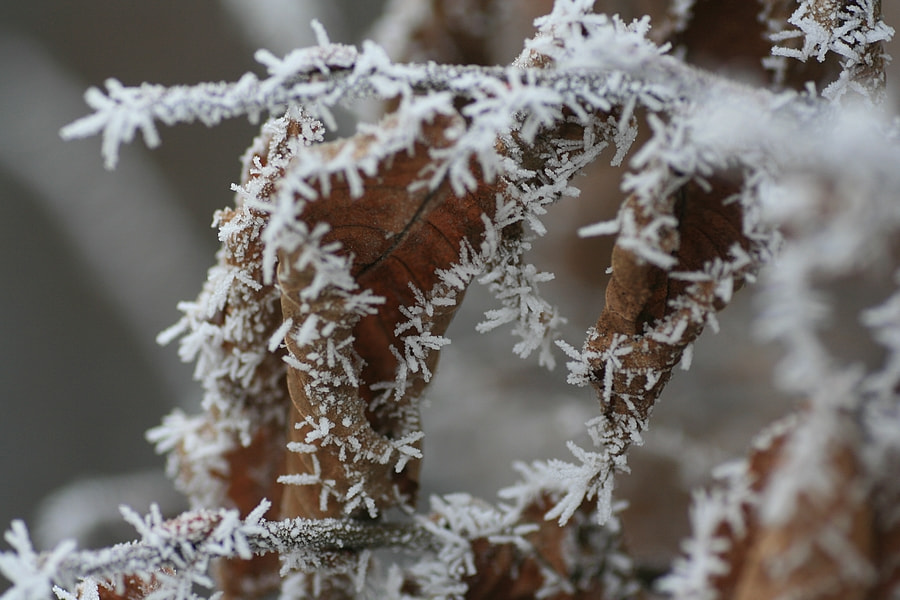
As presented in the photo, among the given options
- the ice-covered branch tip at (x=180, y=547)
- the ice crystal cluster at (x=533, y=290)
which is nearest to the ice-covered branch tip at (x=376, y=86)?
the ice crystal cluster at (x=533, y=290)

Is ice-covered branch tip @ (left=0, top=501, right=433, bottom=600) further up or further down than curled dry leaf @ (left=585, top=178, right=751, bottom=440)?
further down

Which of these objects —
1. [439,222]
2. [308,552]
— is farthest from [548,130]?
[308,552]

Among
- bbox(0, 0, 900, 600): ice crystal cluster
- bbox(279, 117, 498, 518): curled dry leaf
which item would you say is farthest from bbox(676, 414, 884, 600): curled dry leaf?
bbox(279, 117, 498, 518): curled dry leaf

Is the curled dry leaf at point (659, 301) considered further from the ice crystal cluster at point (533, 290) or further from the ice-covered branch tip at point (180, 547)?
the ice-covered branch tip at point (180, 547)

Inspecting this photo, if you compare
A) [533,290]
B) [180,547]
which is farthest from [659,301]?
[180,547]

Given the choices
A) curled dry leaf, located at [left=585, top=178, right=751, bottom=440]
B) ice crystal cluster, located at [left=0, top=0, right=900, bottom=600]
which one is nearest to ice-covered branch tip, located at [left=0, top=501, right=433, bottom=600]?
ice crystal cluster, located at [left=0, top=0, right=900, bottom=600]

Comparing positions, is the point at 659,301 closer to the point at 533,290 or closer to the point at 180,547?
the point at 533,290

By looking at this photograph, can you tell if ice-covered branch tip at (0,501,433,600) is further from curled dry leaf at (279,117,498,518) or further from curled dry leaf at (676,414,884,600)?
curled dry leaf at (676,414,884,600)

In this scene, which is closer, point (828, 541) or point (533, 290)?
point (828, 541)
